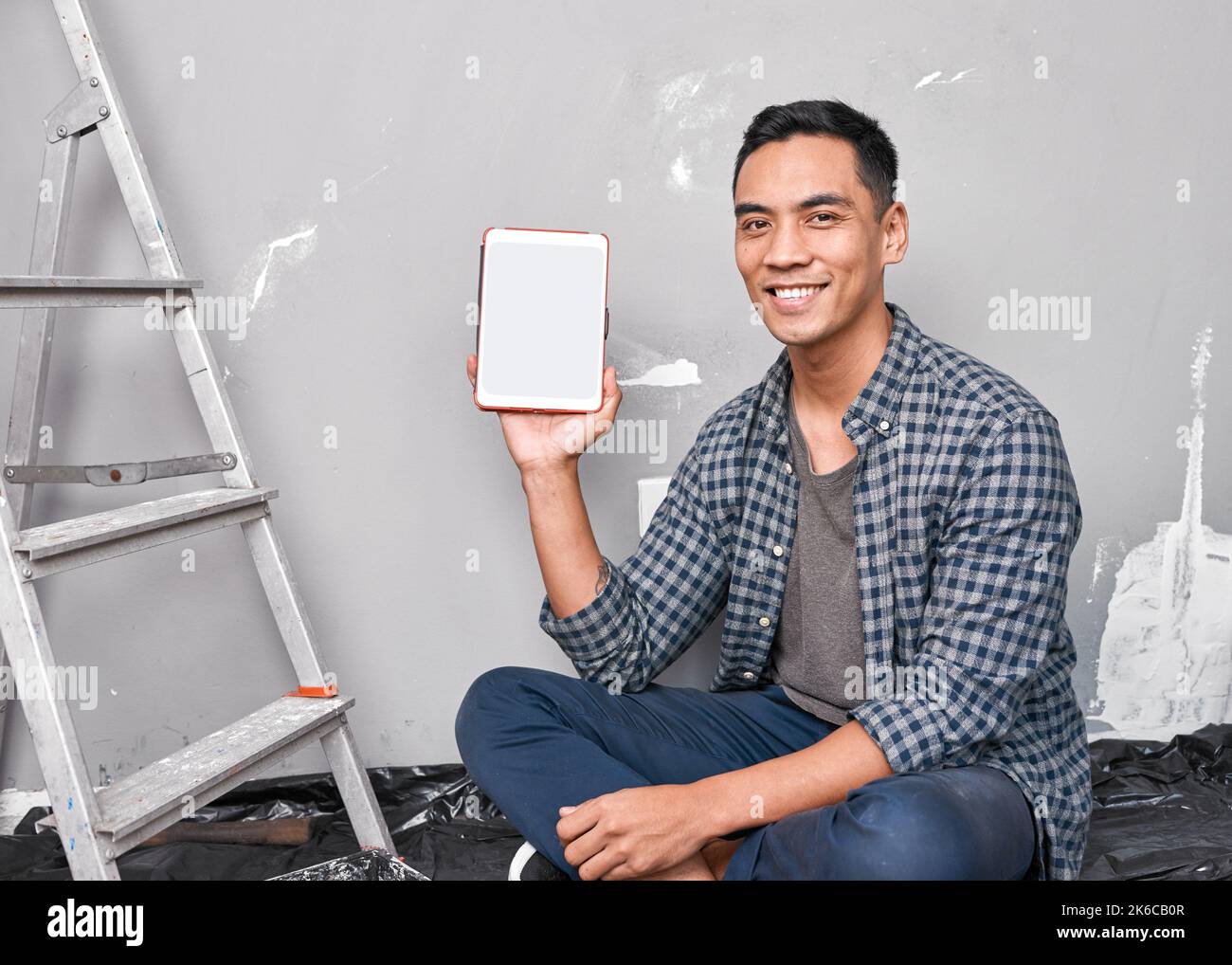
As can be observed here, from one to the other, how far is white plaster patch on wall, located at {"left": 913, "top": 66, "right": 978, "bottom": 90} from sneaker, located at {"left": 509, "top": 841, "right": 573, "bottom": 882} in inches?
56.4

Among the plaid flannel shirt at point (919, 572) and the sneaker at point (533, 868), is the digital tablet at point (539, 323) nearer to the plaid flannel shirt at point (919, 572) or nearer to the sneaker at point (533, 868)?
the plaid flannel shirt at point (919, 572)

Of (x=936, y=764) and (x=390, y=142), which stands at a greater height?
(x=390, y=142)

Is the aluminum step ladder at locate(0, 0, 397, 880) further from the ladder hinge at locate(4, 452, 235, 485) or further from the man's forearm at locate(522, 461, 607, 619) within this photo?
the man's forearm at locate(522, 461, 607, 619)


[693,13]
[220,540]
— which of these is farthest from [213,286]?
[693,13]

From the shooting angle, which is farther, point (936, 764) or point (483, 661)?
point (483, 661)

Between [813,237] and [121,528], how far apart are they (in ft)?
3.28

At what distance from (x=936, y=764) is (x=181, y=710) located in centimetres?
140

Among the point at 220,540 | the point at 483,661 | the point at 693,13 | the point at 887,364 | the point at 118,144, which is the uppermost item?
the point at 693,13

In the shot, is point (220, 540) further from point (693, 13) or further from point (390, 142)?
point (693, 13)

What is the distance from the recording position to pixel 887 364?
4.85 feet

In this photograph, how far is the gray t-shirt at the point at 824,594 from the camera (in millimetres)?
1509

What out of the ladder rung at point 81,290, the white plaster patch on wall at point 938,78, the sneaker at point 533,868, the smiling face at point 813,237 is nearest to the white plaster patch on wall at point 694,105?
the white plaster patch on wall at point 938,78

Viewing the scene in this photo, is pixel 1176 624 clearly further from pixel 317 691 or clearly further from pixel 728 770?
pixel 317 691

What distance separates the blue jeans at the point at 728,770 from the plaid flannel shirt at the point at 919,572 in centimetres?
6
